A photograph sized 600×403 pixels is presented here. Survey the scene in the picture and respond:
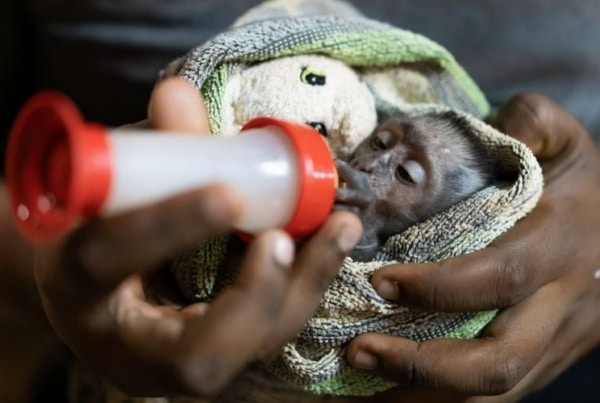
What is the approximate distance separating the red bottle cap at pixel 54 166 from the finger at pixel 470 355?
0.43 meters

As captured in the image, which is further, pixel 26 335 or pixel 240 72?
pixel 26 335

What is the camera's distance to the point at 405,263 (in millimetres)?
909

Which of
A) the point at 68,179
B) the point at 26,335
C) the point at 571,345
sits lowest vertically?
the point at 26,335

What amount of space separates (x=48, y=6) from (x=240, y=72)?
0.49m

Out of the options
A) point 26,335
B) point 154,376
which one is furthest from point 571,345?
point 26,335

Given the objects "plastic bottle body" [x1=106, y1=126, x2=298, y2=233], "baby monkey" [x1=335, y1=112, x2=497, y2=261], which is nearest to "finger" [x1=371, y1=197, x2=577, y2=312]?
"baby monkey" [x1=335, y1=112, x2=497, y2=261]

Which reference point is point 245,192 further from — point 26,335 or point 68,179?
point 26,335

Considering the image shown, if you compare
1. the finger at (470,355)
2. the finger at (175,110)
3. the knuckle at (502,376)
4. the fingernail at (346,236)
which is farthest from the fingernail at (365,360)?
the finger at (175,110)

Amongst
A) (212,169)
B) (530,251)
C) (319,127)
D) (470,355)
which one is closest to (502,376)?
(470,355)

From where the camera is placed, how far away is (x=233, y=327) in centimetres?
62

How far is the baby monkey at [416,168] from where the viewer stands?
1039 millimetres

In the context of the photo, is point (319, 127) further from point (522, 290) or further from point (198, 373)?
point (198, 373)

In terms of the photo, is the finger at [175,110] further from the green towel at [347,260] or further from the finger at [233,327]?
the green towel at [347,260]

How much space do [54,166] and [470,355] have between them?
21.4 inches
